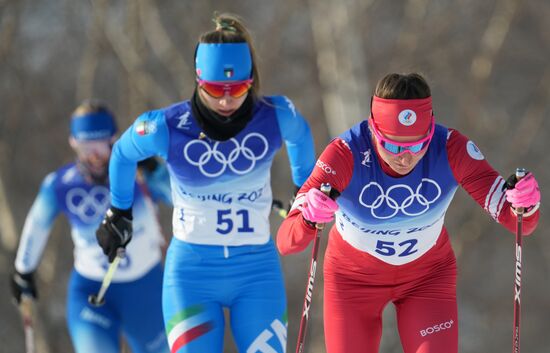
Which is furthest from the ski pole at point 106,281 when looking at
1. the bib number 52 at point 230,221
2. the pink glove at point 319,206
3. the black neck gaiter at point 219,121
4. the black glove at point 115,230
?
the pink glove at point 319,206

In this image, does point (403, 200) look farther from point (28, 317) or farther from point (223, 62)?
point (28, 317)

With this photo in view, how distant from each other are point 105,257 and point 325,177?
2.35 m

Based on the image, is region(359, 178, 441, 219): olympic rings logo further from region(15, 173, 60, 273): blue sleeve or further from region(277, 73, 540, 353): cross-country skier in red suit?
region(15, 173, 60, 273): blue sleeve

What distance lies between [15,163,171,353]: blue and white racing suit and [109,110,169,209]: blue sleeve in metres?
0.82

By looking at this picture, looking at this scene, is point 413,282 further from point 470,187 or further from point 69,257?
point 69,257

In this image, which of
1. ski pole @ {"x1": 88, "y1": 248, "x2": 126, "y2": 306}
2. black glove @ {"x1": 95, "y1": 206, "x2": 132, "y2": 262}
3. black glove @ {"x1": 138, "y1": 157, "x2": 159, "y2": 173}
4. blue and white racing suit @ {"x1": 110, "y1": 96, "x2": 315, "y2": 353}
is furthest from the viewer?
black glove @ {"x1": 138, "y1": 157, "x2": 159, "y2": 173}

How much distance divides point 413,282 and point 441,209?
376mm

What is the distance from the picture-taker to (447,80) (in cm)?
1680

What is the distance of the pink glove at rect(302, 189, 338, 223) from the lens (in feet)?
16.2

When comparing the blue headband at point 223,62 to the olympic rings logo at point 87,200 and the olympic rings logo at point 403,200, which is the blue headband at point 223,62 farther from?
the olympic rings logo at point 87,200

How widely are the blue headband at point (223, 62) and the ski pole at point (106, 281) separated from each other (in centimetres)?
122

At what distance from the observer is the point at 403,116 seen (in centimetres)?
497

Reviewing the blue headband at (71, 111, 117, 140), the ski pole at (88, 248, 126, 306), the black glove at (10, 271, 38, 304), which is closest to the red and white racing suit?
the ski pole at (88, 248, 126, 306)

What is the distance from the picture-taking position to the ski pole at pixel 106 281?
6313 mm
